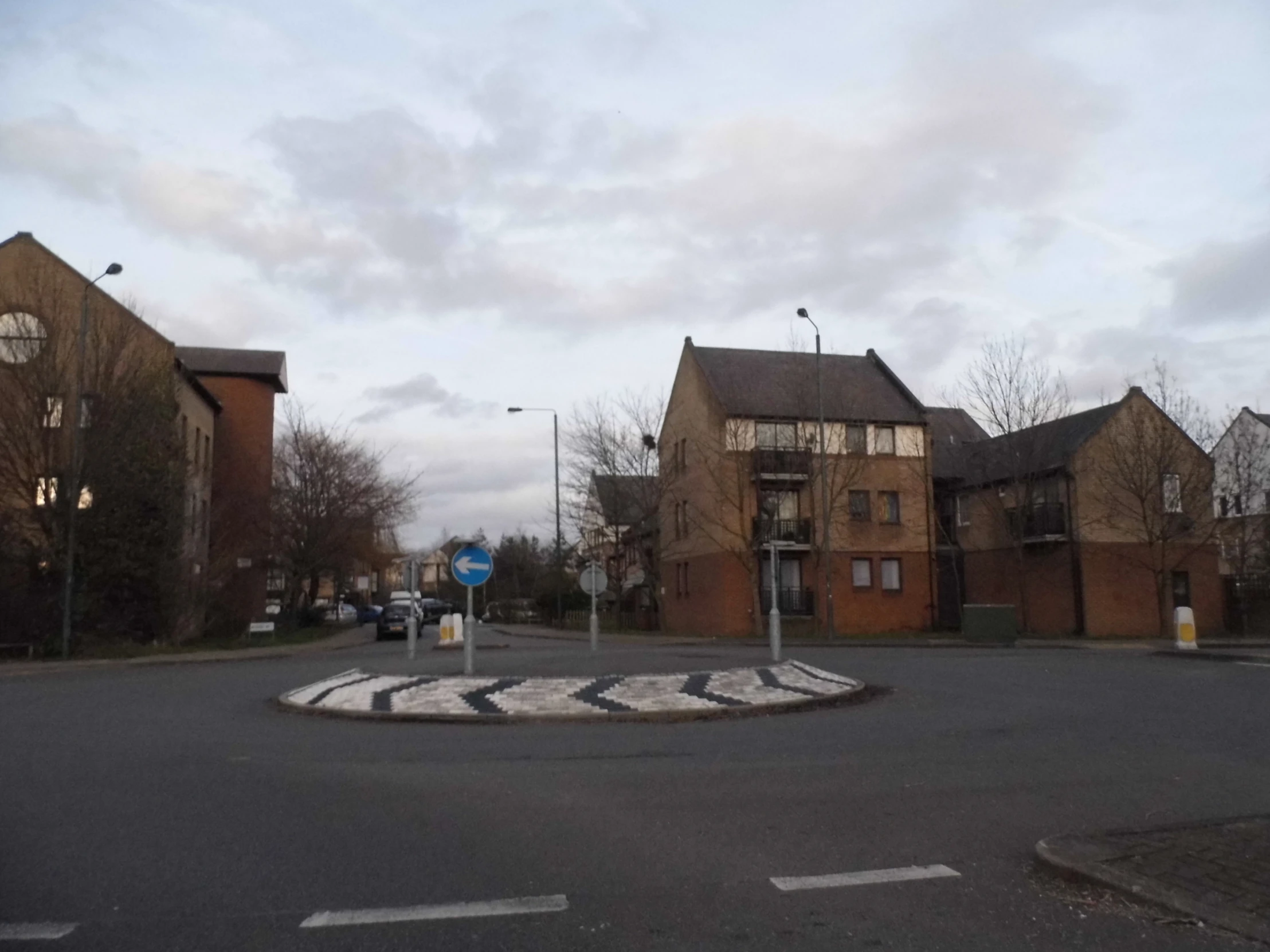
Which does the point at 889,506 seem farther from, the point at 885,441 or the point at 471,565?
the point at 471,565

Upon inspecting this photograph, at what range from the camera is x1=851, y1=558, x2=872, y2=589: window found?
4347cm

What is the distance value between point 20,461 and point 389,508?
23155mm

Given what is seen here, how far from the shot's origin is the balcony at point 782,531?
1625 inches

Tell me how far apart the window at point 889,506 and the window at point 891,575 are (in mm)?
1612

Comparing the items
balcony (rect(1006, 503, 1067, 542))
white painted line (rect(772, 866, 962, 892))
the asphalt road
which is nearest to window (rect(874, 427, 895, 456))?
balcony (rect(1006, 503, 1067, 542))

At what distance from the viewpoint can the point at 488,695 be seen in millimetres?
15070

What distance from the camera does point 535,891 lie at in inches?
233

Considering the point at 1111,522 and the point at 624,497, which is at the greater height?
the point at 624,497

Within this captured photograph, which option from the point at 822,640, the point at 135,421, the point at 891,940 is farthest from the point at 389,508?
the point at 891,940

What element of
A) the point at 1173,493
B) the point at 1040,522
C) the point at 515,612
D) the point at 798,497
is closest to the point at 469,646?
the point at 798,497

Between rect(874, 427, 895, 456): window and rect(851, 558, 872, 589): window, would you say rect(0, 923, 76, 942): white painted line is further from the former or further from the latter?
rect(874, 427, 895, 456): window

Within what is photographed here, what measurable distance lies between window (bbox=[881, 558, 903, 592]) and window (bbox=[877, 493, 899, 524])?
5.29ft

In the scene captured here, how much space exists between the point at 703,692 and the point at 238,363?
42.3m

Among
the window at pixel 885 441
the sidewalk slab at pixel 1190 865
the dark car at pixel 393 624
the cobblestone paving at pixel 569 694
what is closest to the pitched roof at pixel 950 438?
the window at pixel 885 441
